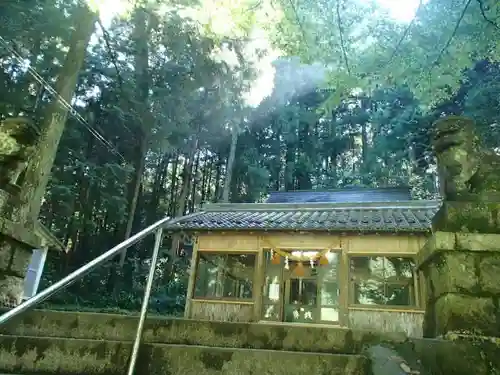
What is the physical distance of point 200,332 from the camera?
2934 millimetres

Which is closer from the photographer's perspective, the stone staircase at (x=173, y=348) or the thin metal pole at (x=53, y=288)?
the thin metal pole at (x=53, y=288)

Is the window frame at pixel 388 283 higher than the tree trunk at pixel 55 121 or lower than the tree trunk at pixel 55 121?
lower

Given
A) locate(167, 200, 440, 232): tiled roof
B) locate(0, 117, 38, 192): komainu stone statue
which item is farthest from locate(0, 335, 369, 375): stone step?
locate(167, 200, 440, 232): tiled roof

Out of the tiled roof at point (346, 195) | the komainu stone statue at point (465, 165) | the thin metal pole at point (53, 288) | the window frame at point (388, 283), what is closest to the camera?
the thin metal pole at point (53, 288)

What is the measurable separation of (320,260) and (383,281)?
1.84 metres

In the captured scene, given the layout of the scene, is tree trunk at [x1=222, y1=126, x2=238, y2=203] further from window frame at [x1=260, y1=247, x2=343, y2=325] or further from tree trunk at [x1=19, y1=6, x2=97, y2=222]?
tree trunk at [x1=19, y1=6, x2=97, y2=222]

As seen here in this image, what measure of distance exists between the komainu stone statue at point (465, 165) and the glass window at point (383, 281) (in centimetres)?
807

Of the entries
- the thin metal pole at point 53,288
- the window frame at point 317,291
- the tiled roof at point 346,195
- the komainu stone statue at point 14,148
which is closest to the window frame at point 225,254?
the window frame at point 317,291

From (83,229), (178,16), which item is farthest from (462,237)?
(83,229)

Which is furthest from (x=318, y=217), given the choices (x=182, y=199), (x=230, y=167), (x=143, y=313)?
(x=182, y=199)

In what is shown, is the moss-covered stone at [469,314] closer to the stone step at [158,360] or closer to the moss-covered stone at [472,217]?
the moss-covered stone at [472,217]

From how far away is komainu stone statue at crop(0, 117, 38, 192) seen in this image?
3.43 m

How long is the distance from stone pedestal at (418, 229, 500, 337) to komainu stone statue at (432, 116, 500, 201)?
270 mm

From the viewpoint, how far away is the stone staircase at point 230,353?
235 centimetres
